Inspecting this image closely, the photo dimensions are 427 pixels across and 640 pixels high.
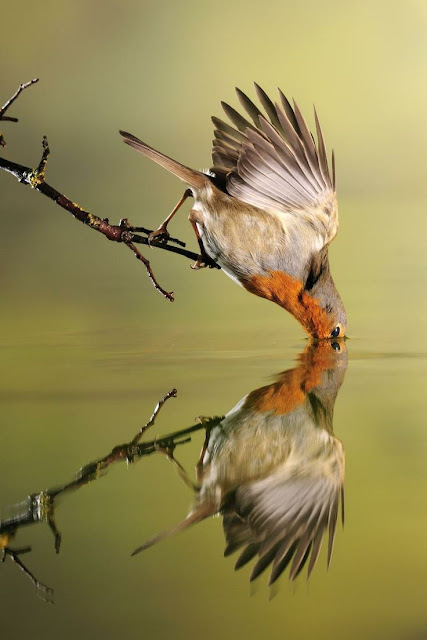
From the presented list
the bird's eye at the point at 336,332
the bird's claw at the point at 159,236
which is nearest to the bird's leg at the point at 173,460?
the bird's claw at the point at 159,236

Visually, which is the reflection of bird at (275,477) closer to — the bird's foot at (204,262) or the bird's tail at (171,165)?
the bird's foot at (204,262)

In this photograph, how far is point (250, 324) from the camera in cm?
371

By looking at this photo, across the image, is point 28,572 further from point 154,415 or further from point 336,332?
point 336,332

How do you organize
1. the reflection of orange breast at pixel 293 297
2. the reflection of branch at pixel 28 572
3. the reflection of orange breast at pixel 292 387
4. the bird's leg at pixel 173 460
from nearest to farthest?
the reflection of branch at pixel 28 572 < the bird's leg at pixel 173 460 < the reflection of orange breast at pixel 292 387 < the reflection of orange breast at pixel 293 297

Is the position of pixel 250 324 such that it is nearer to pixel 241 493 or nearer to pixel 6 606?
pixel 241 493

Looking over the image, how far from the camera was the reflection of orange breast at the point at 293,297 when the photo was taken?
2.82 metres

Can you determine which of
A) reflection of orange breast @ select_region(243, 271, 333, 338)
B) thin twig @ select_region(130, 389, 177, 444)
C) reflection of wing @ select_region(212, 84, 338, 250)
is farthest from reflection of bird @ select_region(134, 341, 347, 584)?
reflection of wing @ select_region(212, 84, 338, 250)

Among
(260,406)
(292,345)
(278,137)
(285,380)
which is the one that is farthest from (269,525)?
(292,345)

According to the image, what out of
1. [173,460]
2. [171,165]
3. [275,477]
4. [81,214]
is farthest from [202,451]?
[171,165]

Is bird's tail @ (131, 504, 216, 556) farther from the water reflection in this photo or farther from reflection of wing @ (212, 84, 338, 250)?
reflection of wing @ (212, 84, 338, 250)

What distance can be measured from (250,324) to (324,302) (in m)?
0.76

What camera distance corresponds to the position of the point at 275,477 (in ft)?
5.25

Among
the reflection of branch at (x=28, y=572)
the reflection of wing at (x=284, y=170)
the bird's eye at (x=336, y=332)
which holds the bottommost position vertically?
the reflection of branch at (x=28, y=572)

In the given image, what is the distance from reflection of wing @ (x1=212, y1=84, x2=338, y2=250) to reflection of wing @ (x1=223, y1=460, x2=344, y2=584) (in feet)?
4.23
